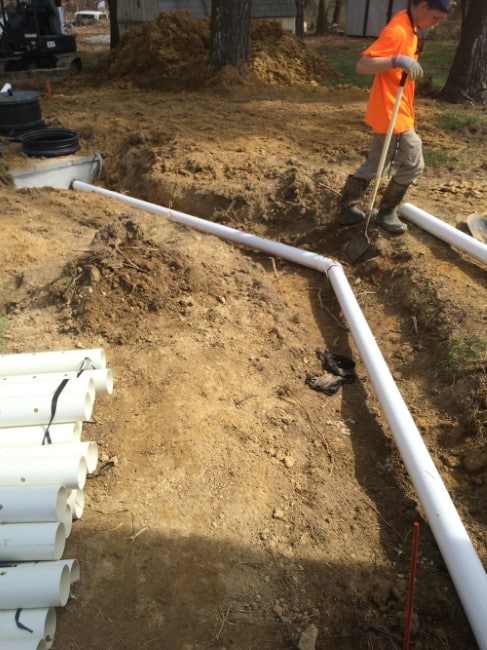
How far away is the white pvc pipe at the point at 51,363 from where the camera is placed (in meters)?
3.28

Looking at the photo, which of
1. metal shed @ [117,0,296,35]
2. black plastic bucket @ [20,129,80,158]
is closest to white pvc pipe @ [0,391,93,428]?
black plastic bucket @ [20,129,80,158]

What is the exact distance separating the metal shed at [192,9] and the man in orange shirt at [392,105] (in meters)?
12.5

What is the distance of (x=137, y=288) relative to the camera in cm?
413

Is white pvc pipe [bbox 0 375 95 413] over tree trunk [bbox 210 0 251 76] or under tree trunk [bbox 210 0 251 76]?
under

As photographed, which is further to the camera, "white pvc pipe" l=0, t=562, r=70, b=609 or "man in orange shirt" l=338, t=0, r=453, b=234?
"man in orange shirt" l=338, t=0, r=453, b=234

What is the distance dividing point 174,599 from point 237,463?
0.81 meters

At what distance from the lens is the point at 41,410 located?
2.83m

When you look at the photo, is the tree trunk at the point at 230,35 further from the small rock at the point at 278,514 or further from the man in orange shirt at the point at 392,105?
the small rock at the point at 278,514

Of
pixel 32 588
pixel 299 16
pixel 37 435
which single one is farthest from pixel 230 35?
pixel 32 588

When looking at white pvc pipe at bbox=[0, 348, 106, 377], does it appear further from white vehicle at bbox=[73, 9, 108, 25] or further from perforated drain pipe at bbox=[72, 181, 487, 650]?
white vehicle at bbox=[73, 9, 108, 25]

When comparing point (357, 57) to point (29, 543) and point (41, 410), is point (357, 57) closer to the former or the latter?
point (41, 410)

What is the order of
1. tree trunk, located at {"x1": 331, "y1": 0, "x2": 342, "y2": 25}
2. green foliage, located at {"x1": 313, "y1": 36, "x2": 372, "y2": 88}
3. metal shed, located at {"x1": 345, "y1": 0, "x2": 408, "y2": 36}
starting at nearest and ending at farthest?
green foliage, located at {"x1": 313, "y1": 36, "x2": 372, "y2": 88} → metal shed, located at {"x1": 345, "y1": 0, "x2": 408, "y2": 36} → tree trunk, located at {"x1": 331, "y1": 0, "x2": 342, "y2": 25}

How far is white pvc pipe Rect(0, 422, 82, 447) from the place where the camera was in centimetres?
276

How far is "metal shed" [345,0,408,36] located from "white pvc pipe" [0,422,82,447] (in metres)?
20.2
